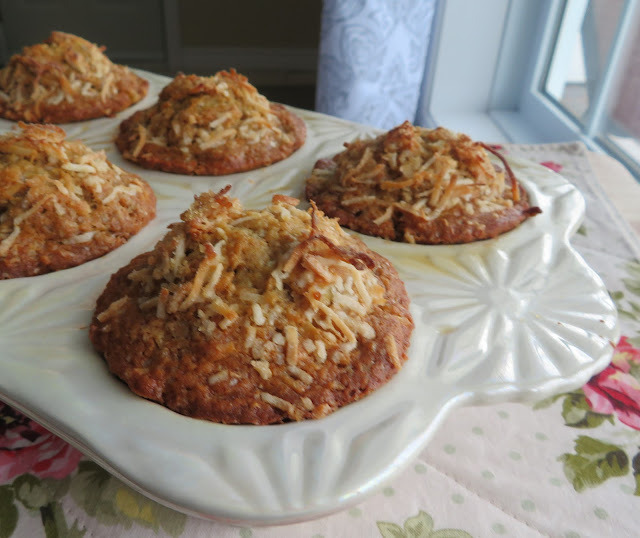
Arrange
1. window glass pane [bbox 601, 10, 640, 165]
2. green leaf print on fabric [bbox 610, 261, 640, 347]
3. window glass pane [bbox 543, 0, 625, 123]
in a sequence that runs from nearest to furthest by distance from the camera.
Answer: green leaf print on fabric [bbox 610, 261, 640, 347] < window glass pane [bbox 601, 10, 640, 165] < window glass pane [bbox 543, 0, 625, 123]

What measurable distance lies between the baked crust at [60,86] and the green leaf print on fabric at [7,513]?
1285mm

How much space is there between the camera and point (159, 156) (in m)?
1.65

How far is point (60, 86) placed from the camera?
1.96 meters

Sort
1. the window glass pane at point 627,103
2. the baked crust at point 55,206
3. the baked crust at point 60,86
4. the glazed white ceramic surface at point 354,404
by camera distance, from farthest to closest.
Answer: the window glass pane at point 627,103
the baked crust at point 60,86
the baked crust at point 55,206
the glazed white ceramic surface at point 354,404

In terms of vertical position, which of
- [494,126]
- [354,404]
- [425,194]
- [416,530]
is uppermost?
[425,194]

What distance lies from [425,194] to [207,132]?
2.14 feet

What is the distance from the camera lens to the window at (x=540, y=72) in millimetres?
2189

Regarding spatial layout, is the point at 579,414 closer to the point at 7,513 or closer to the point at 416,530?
the point at 416,530

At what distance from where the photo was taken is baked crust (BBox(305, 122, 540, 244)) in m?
1.37

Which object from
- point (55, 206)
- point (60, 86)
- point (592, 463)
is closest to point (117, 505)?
point (55, 206)

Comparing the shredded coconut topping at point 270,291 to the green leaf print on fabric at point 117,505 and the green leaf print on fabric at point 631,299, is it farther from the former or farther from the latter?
the green leaf print on fabric at point 631,299

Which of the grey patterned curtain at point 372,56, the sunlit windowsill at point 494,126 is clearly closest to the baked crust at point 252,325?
the grey patterned curtain at point 372,56

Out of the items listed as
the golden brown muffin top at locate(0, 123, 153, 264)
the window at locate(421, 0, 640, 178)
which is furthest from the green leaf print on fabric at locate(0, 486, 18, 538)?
the window at locate(421, 0, 640, 178)

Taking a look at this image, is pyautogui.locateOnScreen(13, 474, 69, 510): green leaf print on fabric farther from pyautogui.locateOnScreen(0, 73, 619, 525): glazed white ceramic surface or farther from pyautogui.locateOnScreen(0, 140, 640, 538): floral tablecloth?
pyautogui.locateOnScreen(0, 73, 619, 525): glazed white ceramic surface
